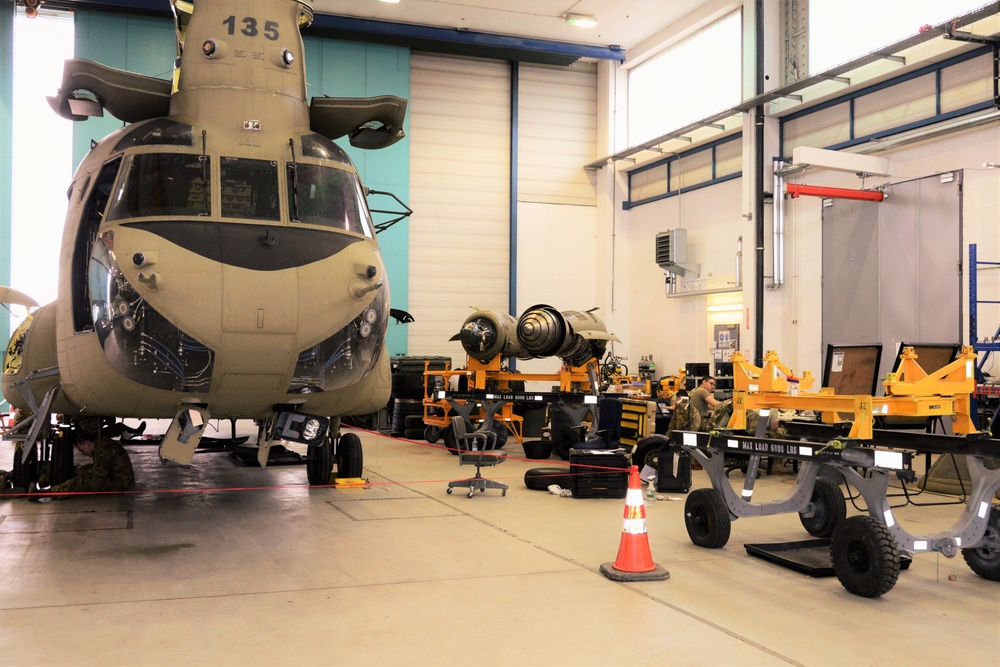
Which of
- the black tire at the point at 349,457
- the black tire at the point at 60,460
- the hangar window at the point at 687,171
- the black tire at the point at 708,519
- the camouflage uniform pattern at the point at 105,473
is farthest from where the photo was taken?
the hangar window at the point at 687,171

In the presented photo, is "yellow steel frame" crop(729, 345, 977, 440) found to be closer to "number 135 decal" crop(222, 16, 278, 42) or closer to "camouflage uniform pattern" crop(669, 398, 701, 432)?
"camouflage uniform pattern" crop(669, 398, 701, 432)

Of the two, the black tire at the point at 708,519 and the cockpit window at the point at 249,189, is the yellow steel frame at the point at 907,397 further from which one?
the cockpit window at the point at 249,189

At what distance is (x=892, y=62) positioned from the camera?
1439 cm

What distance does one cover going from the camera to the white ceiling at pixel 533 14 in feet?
64.3

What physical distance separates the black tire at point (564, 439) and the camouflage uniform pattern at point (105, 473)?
6033mm

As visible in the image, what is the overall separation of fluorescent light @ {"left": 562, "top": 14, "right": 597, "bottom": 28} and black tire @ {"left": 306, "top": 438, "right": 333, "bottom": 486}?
44.5ft

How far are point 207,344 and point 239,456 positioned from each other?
262 inches

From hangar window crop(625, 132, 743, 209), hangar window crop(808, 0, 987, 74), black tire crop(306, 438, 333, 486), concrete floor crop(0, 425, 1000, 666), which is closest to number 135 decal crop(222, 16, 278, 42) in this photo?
black tire crop(306, 438, 333, 486)

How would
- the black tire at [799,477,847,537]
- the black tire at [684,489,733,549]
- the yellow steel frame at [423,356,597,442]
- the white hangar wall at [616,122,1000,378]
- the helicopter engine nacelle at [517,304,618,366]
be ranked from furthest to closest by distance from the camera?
the yellow steel frame at [423,356,597,442] < the white hangar wall at [616,122,1000,378] < the helicopter engine nacelle at [517,304,618,366] < the black tire at [799,477,847,537] < the black tire at [684,489,733,549]

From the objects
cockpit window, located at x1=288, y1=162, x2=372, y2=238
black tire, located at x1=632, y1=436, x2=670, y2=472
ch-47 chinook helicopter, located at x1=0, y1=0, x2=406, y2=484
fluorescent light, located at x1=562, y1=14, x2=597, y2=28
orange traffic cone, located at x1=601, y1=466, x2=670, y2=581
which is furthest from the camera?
fluorescent light, located at x1=562, y1=14, x2=597, y2=28

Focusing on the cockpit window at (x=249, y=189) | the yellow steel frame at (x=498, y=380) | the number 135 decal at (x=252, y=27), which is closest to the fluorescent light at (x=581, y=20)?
the yellow steel frame at (x=498, y=380)

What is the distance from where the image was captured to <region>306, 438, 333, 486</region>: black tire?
9.21 metres

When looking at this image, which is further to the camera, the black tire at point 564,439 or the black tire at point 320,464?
the black tire at point 564,439

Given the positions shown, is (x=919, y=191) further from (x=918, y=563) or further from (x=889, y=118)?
(x=918, y=563)
